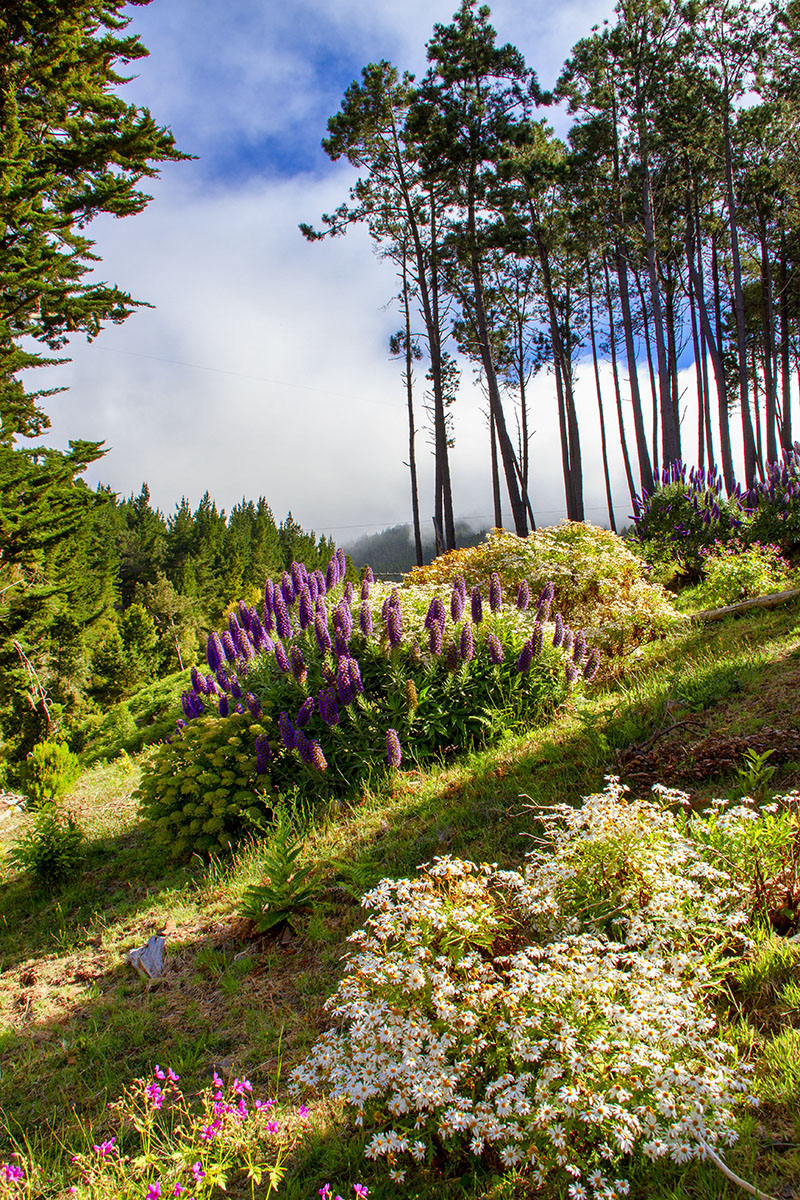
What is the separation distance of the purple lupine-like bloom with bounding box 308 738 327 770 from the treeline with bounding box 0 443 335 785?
24.1 ft

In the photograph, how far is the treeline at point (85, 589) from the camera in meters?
10.2

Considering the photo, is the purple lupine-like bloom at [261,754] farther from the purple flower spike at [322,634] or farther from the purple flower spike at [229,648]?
the purple flower spike at [229,648]

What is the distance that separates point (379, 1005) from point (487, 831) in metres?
1.97

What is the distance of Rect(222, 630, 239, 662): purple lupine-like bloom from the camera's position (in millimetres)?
6246

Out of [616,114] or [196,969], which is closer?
[196,969]

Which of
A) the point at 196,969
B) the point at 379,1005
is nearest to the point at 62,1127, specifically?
the point at 196,969

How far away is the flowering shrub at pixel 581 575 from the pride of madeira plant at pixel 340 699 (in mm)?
1509

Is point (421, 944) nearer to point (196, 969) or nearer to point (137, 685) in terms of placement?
point (196, 969)

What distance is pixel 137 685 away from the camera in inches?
805

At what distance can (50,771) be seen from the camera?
8.99 metres

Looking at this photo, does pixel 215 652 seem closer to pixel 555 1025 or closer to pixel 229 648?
pixel 229 648

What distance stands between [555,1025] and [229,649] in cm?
522

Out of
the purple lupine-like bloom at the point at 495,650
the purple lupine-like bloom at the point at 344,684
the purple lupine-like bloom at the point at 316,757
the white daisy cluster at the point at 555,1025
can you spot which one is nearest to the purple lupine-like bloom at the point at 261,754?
the purple lupine-like bloom at the point at 316,757

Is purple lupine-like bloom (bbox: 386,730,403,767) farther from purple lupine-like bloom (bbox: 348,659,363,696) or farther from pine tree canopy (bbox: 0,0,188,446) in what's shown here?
pine tree canopy (bbox: 0,0,188,446)
